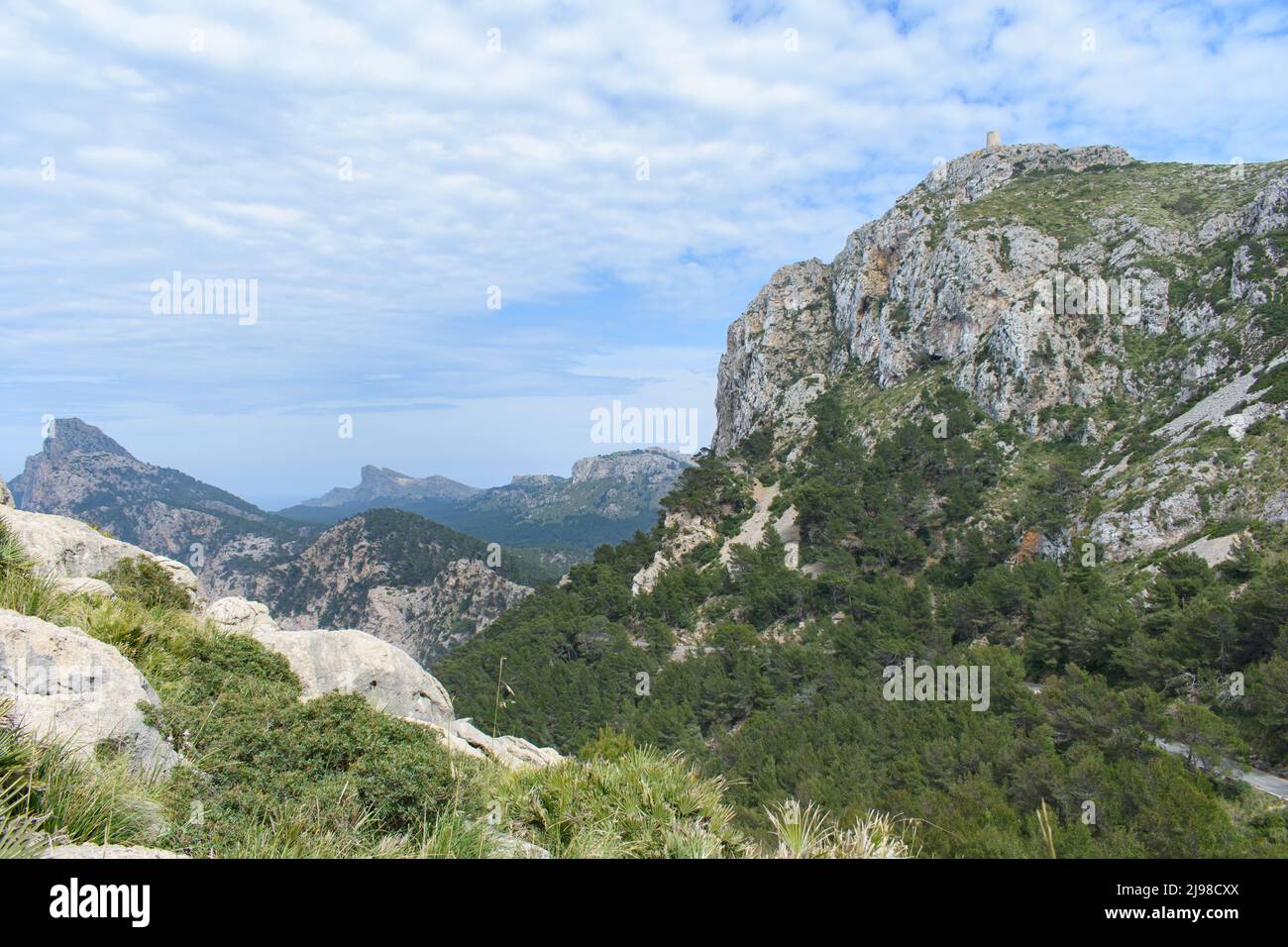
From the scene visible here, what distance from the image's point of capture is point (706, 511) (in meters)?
67.9

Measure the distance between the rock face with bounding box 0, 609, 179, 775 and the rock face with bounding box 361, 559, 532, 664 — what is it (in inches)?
4268

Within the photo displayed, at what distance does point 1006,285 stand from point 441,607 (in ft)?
343

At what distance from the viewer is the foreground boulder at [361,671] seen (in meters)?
13.9

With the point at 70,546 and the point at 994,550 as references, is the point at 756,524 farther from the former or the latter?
the point at 70,546

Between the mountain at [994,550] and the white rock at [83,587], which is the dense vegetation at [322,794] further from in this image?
the mountain at [994,550]

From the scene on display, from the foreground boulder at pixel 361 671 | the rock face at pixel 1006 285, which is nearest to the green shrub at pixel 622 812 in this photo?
the foreground boulder at pixel 361 671

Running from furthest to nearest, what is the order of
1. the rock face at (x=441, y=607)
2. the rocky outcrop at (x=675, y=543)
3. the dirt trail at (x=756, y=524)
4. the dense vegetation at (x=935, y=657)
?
the rock face at (x=441, y=607) < the rocky outcrop at (x=675, y=543) < the dirt trail at (x=756, y=524) < the dense vegetation at (x=935, y=657)

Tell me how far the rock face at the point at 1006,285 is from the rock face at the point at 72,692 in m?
64.5

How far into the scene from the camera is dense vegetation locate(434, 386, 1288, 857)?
57.6 ft

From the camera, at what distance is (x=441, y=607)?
396ft

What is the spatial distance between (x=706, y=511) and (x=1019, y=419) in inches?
1208

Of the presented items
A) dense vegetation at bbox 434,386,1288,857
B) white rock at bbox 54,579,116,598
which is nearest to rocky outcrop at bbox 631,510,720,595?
dense vegetation at bbox 434,386,1288,857
